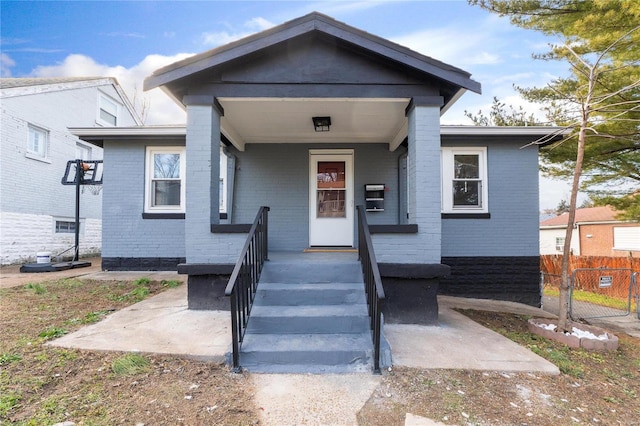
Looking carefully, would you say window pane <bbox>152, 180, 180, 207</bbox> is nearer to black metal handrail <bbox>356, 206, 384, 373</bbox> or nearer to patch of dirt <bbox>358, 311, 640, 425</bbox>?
black metal handrail <bbox>356, 206, 384, 373</bbox>

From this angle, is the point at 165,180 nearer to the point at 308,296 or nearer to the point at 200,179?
the point at 200,179

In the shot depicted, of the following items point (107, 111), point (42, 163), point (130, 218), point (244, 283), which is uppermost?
point (107, 111)

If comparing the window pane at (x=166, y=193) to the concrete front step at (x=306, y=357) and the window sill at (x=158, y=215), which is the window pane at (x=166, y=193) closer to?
the window sill at (x=158, y=215)

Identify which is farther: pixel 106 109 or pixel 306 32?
pixel 106 109

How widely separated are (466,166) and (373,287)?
4686 millimetres

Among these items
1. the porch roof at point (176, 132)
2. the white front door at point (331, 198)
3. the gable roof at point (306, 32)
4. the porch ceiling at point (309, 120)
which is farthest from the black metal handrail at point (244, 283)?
the porch roof at point (176, 132)

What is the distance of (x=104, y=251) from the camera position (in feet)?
24.6

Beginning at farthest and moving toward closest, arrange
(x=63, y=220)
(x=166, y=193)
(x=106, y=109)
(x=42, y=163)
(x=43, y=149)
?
(x=106, y=109) < (x=63, y=220) < (x=43, y=149) < (x=42, y=163) < (x=166, y=193)

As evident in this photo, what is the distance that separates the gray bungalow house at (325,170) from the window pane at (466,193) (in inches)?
0.8

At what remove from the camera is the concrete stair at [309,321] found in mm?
3021

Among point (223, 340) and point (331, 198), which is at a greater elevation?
point (331, 198)

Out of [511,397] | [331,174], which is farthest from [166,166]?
[511,397]

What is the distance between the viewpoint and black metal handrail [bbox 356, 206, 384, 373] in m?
2.88

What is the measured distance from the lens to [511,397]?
254 cm
